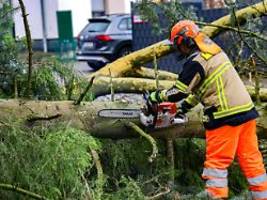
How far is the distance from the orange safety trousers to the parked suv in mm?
11875

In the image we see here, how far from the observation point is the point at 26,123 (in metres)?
3.77

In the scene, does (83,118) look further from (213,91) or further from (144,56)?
(144,56)

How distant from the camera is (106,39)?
1600cm

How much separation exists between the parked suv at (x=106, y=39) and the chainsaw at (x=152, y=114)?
11885mm

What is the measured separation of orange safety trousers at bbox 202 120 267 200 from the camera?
3873 millimetres

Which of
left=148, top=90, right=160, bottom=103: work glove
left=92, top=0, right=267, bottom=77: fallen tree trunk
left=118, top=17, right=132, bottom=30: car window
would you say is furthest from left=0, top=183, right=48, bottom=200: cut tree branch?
left=118, top=17, right=132, bottom=30: car window

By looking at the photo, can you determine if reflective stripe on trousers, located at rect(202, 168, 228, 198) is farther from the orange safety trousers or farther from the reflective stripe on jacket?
the reflective stripe on jacket

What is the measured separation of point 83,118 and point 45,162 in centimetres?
84

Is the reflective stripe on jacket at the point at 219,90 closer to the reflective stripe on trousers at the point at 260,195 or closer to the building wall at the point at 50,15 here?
the reflective stripe on trousers at the point at 260,195

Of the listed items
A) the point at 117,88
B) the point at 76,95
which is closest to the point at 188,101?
the point at 76,95

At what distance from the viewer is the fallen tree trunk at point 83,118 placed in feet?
12.5

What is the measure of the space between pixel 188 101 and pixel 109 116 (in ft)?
1.73

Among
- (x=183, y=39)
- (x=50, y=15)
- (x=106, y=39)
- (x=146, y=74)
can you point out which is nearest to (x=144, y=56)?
(x=146, y=74)

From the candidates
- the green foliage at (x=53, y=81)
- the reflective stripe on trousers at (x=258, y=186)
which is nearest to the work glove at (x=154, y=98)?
the green foliage at (x=53, y=81)
